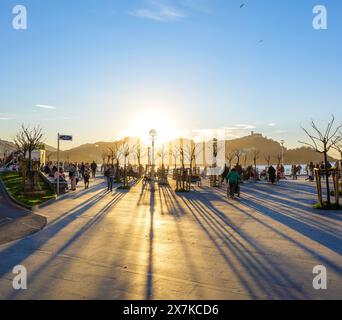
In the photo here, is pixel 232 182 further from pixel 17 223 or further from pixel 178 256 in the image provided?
pixel 178 256

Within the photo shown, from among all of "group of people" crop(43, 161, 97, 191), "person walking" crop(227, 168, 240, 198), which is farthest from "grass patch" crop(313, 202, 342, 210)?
"group of people" crop(43, 161, 97, 191)

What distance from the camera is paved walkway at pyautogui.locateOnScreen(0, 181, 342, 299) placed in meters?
5.18

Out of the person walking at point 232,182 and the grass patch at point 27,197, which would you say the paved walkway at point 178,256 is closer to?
the grass patch at point 27,197

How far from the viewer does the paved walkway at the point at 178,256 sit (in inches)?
204

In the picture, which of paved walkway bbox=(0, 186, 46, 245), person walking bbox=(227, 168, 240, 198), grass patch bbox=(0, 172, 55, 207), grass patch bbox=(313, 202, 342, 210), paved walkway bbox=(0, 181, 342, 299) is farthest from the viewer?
person walking bbox=(227, 168, 240, 198)

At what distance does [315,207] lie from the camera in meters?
13.3

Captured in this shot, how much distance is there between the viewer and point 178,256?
7000 mm

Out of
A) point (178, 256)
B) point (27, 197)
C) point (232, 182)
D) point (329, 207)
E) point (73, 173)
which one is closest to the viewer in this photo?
point (178, 256)

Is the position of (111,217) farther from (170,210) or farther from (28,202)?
(28,202)
